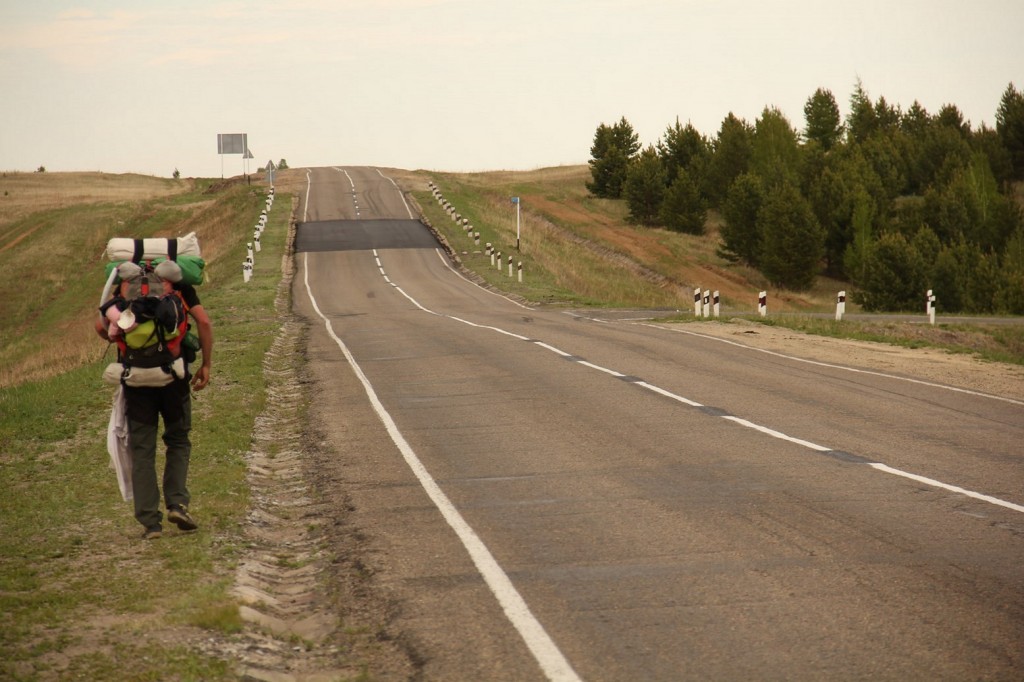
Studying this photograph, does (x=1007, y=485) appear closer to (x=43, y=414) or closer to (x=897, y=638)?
(x=897, y=638)

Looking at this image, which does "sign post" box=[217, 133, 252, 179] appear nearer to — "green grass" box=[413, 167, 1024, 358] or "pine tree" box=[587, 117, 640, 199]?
"green grass" box=[413, 167, 1024, 358]

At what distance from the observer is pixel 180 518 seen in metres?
7.56

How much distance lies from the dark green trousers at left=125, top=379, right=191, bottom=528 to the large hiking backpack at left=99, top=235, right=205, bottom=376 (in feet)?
0.89

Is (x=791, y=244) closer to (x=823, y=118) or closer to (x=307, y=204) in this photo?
(x=307, y=204)

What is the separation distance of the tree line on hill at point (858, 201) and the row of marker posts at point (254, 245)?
31864 millimetres

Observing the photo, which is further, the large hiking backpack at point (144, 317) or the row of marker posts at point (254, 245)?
the row of marker posts at point (254, 245)

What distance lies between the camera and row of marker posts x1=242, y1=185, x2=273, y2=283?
41.3 meters

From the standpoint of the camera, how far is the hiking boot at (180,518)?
7574mm

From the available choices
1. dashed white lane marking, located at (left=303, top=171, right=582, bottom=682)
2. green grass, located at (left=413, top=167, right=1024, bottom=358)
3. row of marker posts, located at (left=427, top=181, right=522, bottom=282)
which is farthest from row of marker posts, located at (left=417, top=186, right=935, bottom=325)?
dashed white lane marking, located at (left=303, top=171, right=582, bottom=682)

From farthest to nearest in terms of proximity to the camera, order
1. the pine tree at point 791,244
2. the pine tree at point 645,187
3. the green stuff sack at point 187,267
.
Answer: the pine tree at point 645,187 < the pine tree at point 791,244 < the green stuff sack at point 187,267

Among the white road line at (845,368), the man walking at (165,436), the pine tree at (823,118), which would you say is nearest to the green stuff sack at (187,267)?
the man walking at (165,436)

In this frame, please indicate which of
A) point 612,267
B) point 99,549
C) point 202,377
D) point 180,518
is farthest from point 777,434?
point 612,267

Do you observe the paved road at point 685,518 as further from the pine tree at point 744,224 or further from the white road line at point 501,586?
the pine tree at point 744,224

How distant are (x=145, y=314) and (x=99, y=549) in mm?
1677
